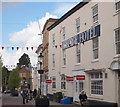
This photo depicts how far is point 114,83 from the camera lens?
18359 millimetres

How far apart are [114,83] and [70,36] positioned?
33.0ft

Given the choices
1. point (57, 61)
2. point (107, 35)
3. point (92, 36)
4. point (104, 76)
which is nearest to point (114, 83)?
point (104, 76)

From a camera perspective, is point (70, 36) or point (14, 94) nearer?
point (70, 36)

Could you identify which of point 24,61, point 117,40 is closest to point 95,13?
point 117,40

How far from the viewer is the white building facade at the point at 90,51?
→ 734 inches

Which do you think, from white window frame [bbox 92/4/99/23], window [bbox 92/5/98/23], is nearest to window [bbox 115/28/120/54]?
white window frame [bbox 92/4/99/23]

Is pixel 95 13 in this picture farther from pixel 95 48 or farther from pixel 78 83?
pixel 78 83

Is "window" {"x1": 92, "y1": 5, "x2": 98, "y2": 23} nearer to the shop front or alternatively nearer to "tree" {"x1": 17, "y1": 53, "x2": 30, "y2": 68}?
the shop front

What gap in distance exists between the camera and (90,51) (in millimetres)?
22328

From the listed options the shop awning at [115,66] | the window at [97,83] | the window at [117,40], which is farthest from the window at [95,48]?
the window at [117,40]

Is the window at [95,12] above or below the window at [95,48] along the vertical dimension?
above

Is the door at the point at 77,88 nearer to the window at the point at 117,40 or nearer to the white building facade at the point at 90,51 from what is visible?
the white building facade at the point at 90,51

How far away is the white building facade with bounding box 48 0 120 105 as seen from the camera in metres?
18.7

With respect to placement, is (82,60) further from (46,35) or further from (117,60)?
(46,35)
